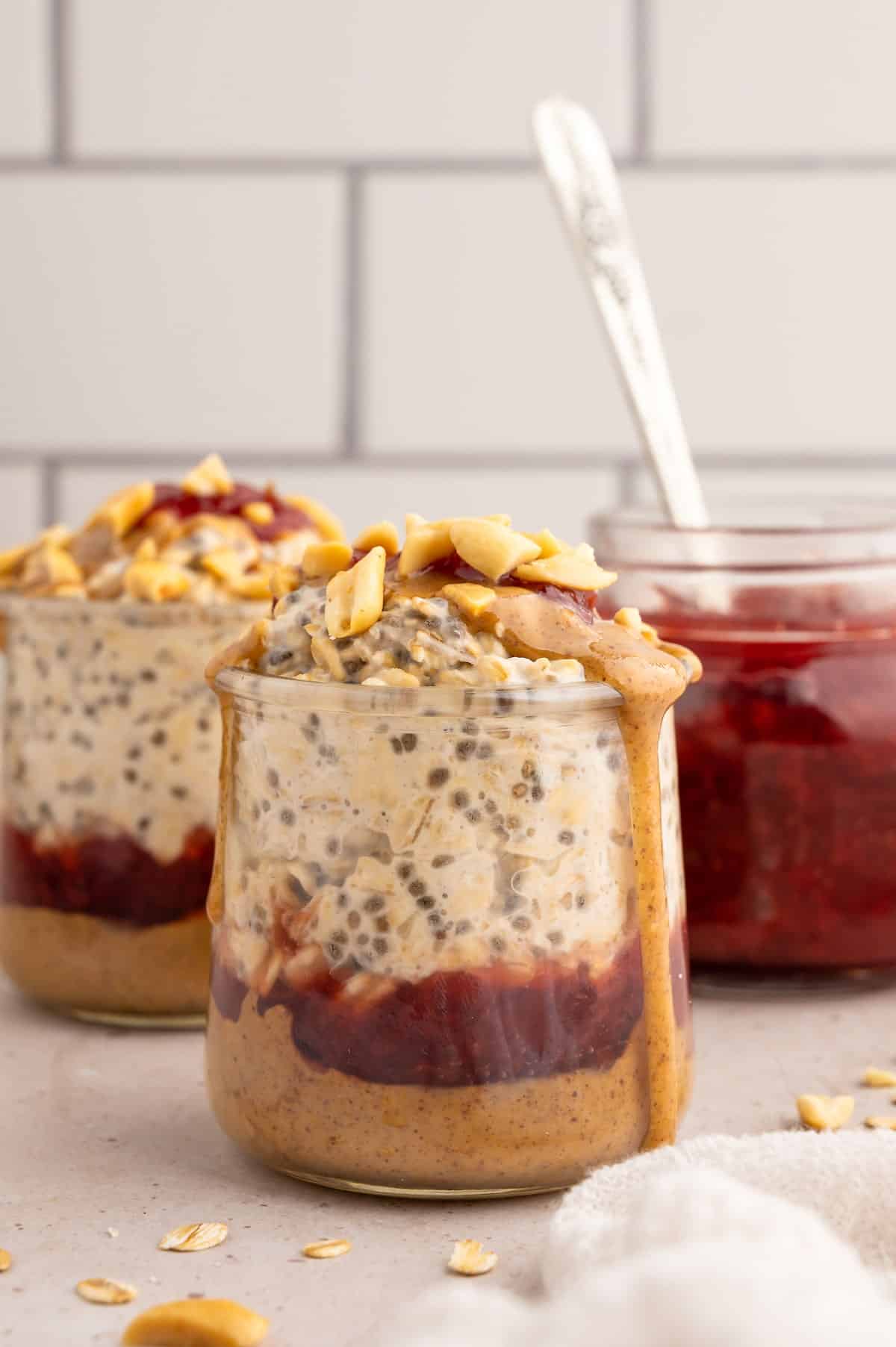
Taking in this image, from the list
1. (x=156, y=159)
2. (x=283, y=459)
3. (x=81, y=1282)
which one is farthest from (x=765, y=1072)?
(x=156, y=159)

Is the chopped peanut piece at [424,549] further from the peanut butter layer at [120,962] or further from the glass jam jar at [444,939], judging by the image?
the peanut butter layer at [120,962]

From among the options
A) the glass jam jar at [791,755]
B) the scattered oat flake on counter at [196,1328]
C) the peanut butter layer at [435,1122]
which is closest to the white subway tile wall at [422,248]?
the glass jam jar at [791,755]

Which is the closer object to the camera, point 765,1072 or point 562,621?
point 562,621

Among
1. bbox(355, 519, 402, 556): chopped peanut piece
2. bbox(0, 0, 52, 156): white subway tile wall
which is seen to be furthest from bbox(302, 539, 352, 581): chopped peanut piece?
bbox(0, 0, 52, 156): white subway tile wall

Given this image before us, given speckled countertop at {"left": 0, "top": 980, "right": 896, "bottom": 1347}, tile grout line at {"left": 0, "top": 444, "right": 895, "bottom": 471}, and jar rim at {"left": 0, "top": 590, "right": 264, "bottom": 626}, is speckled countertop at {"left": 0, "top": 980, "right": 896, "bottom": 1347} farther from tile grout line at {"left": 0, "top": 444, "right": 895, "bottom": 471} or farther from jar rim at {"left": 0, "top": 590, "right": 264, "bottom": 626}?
tile grout line at {"left": 0, "top": 444, "right": 895, "bottom": 471}

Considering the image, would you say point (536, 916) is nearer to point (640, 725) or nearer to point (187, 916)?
point (640, 725)

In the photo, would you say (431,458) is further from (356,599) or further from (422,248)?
(356,599)

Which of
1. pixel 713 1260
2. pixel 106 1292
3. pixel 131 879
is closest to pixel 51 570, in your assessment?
pixel 131 879
